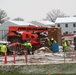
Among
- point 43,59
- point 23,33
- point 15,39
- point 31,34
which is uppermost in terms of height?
point 23,33

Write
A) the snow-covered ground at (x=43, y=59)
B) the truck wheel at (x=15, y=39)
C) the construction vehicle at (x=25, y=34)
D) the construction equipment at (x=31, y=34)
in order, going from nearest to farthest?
the snow-covered ground at (x=43, y=59) < the construction vehicle at (x=25, y=34) < the construction equipment at (x=31, y=34) < the truck wheel at (x=15, y=39)

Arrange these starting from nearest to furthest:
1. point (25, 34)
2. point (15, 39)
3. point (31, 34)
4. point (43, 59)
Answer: point (43, 59) < point (31, 34) < point (25, 34) < point (15, 39)

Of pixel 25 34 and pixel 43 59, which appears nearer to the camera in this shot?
pixel 43 59

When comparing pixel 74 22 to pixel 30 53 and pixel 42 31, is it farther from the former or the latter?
pixel 30 53

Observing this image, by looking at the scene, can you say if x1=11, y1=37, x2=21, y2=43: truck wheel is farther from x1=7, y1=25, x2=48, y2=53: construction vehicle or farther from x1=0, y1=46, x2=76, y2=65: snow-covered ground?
x1=0, y1=46, x2=76, y2=65: snow-covered ground

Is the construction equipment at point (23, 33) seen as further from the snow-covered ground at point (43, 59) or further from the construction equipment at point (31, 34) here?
the snow-covered ground at point (43, 59)

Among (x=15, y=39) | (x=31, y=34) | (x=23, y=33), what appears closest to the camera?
(x=31, y=34)

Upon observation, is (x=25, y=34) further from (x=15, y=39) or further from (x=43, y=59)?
(x=43, y=59)

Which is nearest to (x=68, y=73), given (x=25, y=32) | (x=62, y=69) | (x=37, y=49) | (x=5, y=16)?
(x=62, y=69)

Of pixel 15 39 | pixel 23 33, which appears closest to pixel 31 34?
pixel 23 33

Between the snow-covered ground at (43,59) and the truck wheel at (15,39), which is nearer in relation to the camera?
the snow-covered ground at (43,59)

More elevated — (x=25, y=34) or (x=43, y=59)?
(x=25, y=34)

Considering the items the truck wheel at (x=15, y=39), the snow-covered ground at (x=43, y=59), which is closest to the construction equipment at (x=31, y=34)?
the truck wheel at (x=15, y=39)

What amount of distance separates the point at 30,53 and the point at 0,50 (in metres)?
3.30
